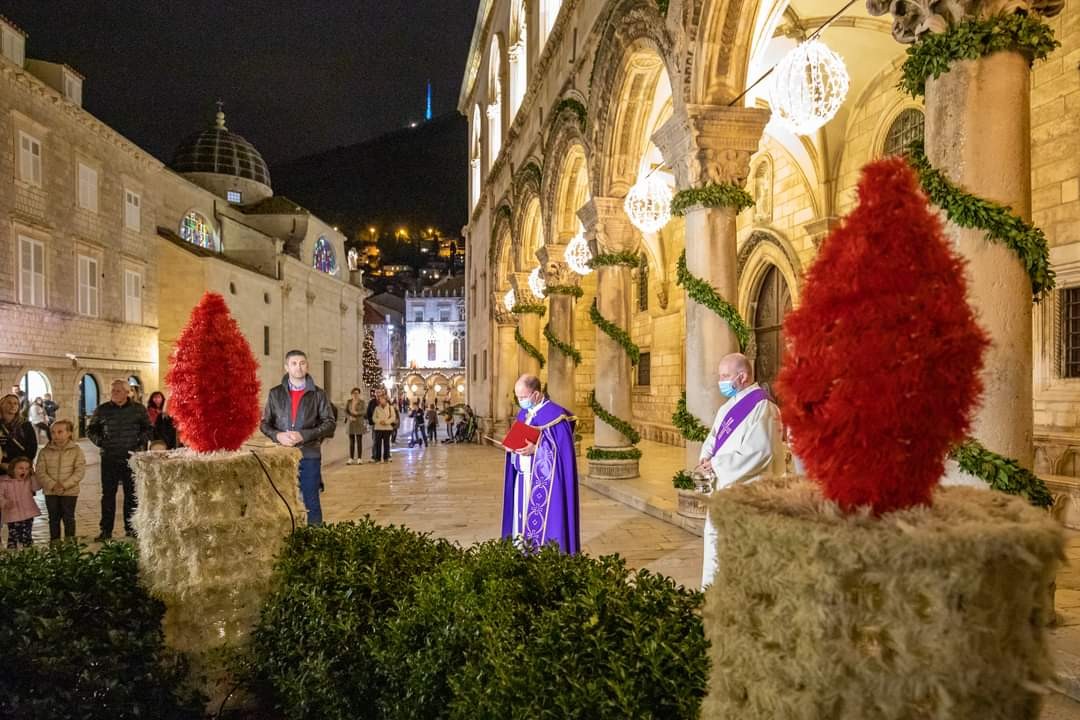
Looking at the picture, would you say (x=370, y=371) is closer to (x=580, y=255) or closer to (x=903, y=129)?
(x=580, y=255)

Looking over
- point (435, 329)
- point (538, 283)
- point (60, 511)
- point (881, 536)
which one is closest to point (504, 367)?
point (538, 283)

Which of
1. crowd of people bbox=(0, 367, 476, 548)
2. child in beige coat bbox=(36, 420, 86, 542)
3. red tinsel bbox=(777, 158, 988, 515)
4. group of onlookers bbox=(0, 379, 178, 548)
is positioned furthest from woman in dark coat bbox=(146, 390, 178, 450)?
red tinsel bbox=(777, 158, 988, 515)

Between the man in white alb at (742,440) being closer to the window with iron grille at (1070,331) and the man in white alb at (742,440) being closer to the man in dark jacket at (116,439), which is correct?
the window with iron grille at (1070,331)

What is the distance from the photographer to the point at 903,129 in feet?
38.5

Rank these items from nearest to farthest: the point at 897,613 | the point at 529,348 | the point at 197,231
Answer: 1. the point at 897,613
2. the point at 529,348
3. the point at 197,231

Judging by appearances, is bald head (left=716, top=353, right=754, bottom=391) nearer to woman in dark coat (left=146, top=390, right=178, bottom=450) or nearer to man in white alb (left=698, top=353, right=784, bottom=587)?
man in white alb (left=698, top=353, right=784, bottom=587)

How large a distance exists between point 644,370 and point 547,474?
1606 cm

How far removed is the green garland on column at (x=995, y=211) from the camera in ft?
13.0

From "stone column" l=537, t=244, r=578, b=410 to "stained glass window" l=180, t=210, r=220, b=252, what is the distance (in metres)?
21.6

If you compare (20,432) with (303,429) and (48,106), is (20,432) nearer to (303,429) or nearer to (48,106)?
(303,429)

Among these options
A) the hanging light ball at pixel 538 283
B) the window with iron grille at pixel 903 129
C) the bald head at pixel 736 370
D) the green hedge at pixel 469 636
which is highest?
the window with iron grille at pixel 903 129

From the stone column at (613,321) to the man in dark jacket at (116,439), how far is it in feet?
23.0

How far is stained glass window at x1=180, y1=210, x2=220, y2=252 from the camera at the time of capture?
3128cm

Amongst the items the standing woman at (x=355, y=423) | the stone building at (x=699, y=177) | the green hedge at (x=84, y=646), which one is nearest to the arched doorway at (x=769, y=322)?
the stone building at (x=699, y=177)
